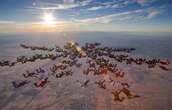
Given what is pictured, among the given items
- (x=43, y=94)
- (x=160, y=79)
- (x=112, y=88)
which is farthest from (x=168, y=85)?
(x=43, y=94)

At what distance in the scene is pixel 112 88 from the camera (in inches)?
A: 871

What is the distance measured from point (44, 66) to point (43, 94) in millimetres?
12756

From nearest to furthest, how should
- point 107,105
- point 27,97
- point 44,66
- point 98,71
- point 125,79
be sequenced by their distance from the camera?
point 107,105, point 27,97, point 125,79, point 98,71, point 44,66

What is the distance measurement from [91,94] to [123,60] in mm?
18503

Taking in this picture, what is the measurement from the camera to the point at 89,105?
1802 cm

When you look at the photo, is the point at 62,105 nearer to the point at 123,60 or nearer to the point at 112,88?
the point at 112,88

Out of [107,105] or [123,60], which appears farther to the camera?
[123,60]

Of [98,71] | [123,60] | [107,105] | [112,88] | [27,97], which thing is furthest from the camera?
[123,60]

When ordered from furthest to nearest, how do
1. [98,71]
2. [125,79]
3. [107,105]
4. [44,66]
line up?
[44,66], [98,71], [125,79], [107,105]

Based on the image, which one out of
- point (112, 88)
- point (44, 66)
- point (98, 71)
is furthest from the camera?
point (44, 66)

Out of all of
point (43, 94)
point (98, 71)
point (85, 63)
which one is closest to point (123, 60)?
point (85, 63)

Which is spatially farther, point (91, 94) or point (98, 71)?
point (98, 71)

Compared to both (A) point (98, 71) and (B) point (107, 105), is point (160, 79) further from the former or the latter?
(B) point (107, 105)

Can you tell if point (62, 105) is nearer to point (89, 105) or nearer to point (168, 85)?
point (89, 105)
